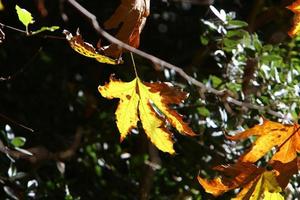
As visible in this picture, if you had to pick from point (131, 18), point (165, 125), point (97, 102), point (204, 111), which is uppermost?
point (131, 18)

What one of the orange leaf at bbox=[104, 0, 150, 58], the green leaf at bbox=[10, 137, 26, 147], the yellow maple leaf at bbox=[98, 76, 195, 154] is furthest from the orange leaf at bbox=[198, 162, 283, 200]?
the green leaf at bbox=[10, 137, 26, 147]

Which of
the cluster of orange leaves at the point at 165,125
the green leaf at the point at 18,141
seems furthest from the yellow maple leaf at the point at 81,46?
the green leaf at the point at 18,141

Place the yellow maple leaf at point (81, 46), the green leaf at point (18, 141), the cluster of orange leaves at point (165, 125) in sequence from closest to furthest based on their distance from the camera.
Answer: the yellow maple leaf at point (81, 46) → the cluster of orange leaves at point (165, 125) → the green leaf at point (18, 141)

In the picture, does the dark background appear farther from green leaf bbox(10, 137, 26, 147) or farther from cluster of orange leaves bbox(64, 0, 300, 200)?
cluster of orange leaves bbox(64, 0, 300, 200)

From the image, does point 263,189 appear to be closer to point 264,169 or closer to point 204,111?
point 264,169

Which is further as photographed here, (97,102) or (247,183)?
(97,102)

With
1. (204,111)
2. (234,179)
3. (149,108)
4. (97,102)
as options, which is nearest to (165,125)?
(149,108)

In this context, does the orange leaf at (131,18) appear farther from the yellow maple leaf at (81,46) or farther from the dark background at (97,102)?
the dark background at (97,102)

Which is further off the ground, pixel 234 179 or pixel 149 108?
pixel 149 108
